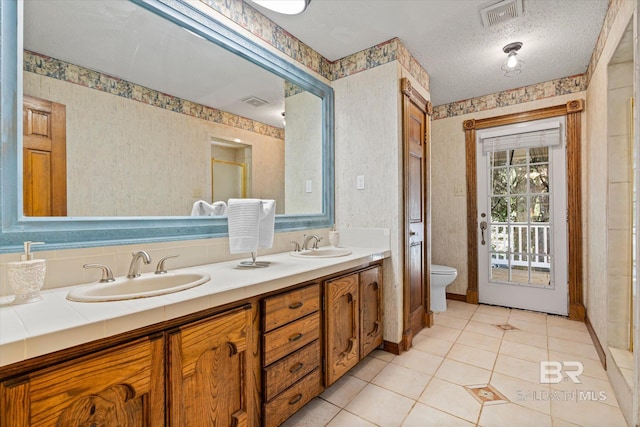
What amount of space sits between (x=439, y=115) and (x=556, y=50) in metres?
1.34

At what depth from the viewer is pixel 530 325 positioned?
9.21 ft

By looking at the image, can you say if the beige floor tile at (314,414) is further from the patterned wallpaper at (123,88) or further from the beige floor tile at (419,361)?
the patterned wallpaper at (123,88)

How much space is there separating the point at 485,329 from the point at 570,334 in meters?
0.68

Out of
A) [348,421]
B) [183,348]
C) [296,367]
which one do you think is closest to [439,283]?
[348,421]

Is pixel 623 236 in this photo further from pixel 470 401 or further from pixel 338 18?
pixel 338 18

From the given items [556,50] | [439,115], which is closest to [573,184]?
[556,50]

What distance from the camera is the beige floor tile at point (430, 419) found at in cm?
152

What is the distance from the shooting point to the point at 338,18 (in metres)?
2.02

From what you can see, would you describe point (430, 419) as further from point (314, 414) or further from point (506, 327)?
point (506, 327)

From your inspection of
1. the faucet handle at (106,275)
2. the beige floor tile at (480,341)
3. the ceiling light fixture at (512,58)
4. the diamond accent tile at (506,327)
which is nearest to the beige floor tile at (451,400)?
the beige floor tile at (480,341)

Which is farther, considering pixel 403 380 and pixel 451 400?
pixel 403 380

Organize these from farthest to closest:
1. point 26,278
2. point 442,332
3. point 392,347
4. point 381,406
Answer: point 442,332
point 392,347
point 381,406
point 26,278

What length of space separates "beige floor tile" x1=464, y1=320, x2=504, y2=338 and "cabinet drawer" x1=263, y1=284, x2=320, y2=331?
184 cm

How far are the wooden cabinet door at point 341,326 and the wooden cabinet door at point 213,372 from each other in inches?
21.4
